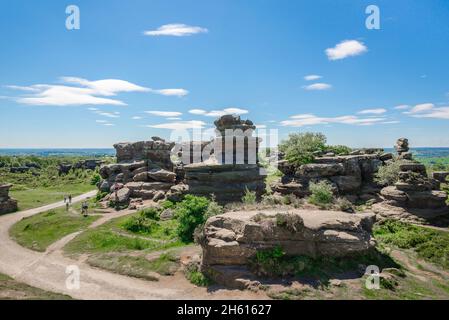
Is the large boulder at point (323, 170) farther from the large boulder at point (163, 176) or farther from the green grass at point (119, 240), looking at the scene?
the large boulder at point (163, 176)

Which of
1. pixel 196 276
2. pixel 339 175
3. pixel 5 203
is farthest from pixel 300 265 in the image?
pixel 5 203

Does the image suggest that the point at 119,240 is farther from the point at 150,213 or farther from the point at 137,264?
the point at 150,213

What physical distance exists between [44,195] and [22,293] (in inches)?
2169

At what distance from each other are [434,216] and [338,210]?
1626cm

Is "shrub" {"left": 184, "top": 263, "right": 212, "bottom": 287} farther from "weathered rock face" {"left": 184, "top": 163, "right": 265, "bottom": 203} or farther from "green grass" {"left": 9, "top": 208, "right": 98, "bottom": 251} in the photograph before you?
"weathered rock face" {"left": 184, "top": 163, "right": 265, "bottom": 203}

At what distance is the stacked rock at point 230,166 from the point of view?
4441 centimetres

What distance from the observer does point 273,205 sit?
2742 cm

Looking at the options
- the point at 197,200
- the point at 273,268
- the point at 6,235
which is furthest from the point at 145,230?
the point at 273,268

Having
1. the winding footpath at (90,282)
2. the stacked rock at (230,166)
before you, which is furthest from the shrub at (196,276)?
the stacked rock at (230,166)

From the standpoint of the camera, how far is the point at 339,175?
144ft

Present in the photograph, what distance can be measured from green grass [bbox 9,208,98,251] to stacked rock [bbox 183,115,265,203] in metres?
15.5

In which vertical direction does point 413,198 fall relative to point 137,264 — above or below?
above
